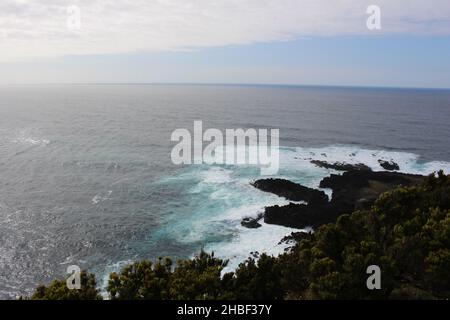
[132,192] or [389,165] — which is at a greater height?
[389,165]

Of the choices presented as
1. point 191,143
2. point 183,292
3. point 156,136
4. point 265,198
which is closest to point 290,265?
point 183,292

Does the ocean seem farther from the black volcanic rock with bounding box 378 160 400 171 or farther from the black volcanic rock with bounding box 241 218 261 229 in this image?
the black volcanic rock with bounding box 378 160 400 171

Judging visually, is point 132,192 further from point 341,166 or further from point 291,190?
point 341,166

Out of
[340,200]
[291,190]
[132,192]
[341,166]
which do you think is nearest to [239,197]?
[291,190]

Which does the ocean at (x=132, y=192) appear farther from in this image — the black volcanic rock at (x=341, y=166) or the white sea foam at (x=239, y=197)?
the black volcanic rock at (x=341, y=166)

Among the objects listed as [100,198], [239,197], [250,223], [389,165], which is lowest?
[250,223]

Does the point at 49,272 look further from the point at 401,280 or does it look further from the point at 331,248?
the point at 401,280

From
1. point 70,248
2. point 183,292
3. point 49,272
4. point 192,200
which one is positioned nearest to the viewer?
point 183,292
